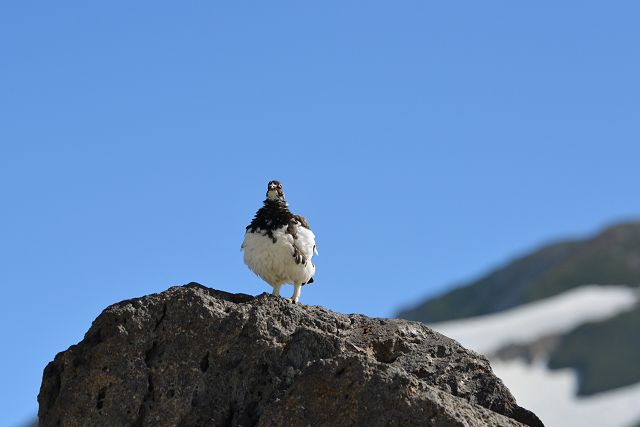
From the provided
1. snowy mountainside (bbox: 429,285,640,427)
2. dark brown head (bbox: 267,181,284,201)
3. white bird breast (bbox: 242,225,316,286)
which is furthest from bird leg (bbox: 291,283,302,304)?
snowy mountainside (bbox: 429,285,640,427)

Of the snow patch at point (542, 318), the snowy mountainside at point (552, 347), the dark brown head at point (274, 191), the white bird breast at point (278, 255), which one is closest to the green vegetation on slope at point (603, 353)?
the snowy mountainside at point (552, 347)

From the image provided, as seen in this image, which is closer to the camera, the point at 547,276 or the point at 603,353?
the point at 603,353

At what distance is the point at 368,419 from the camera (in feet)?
43.8

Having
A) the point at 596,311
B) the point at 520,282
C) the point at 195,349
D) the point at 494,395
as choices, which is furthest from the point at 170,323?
the point at 520,282

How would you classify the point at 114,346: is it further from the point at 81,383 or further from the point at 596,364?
the point at 596,364

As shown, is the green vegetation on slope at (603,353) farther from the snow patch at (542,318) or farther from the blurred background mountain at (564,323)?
the snow patch at (542,318)

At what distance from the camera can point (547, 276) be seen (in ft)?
516

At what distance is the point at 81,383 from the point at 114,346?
485mm

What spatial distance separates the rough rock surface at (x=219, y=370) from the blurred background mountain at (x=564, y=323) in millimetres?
106453

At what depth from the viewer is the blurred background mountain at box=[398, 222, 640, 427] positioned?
125 metres

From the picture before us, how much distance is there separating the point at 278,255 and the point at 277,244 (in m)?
0.14

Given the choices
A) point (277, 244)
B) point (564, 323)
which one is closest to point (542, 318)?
point (564, 323)

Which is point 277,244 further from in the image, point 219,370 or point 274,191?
point 219,370

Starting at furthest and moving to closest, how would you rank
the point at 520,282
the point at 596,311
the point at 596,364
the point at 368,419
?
the point at 520,282 < the point at 596,311 < the point at 596,364 < the point at 368,419
